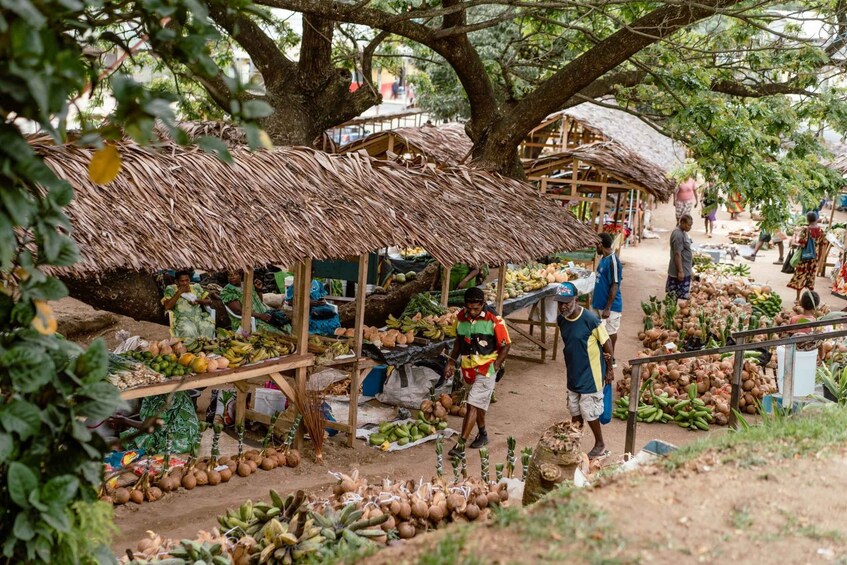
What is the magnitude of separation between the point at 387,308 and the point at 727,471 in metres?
6.85

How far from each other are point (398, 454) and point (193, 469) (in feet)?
6.90

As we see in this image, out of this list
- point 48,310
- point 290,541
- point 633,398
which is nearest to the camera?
point 48,310

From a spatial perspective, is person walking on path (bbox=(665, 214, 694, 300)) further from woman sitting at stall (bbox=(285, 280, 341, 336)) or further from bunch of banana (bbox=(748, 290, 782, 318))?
woman sitting at stall (bbox=(285, 280, 341, 336))

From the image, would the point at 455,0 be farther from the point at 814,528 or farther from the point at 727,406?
the point at 814,528

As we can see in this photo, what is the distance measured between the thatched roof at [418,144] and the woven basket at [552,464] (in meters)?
10.2

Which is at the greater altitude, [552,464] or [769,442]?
[769,442]

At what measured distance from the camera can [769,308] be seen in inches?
599

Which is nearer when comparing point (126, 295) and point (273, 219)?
point (273, 219)

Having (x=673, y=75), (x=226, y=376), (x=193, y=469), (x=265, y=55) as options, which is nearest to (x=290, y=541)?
(x=193, y=469)

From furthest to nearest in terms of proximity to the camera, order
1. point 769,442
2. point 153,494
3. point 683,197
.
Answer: point 683,197, point 153,494, point 769,442

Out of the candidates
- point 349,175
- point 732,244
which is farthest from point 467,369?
point 732,244

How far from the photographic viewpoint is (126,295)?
369 inches

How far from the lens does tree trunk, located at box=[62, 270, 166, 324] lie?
907cm

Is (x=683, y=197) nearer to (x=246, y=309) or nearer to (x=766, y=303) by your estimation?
(x=766, y=303)
